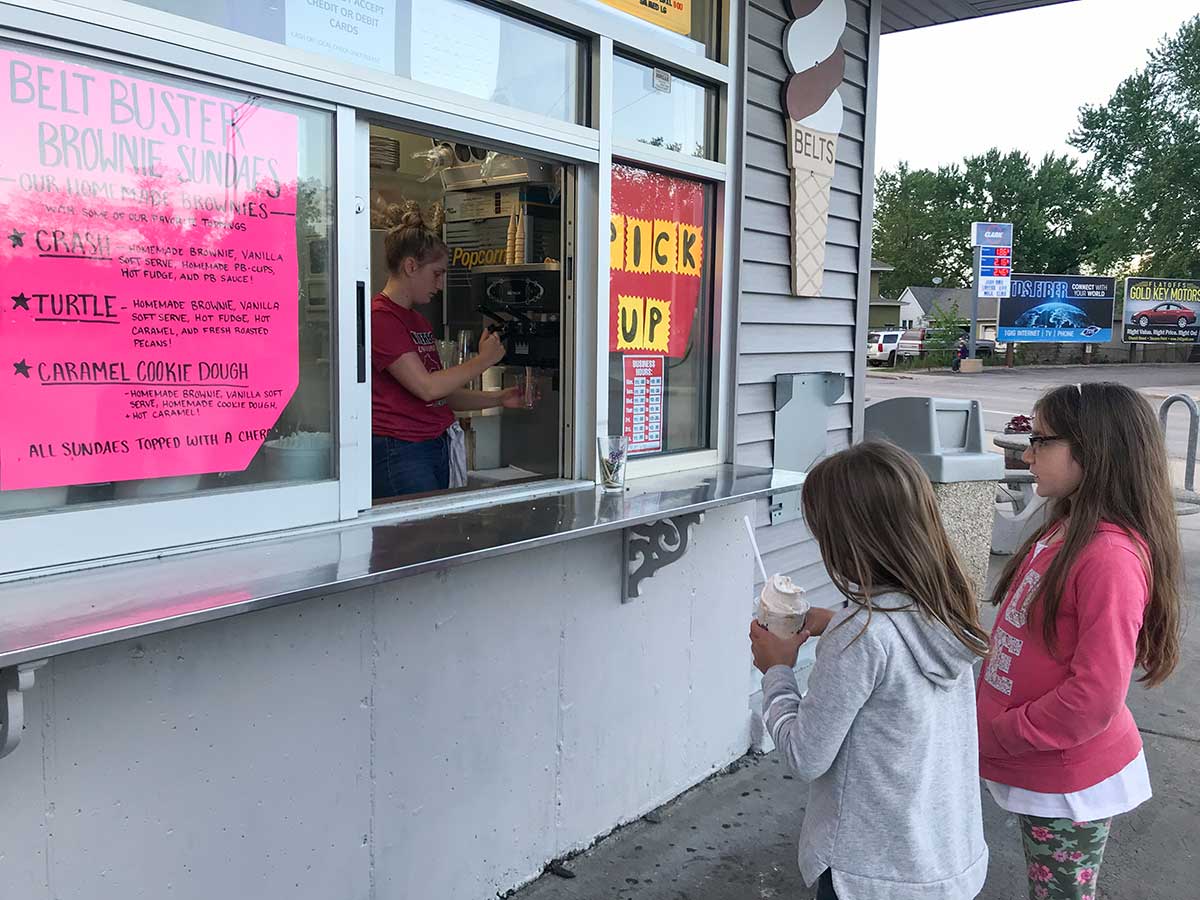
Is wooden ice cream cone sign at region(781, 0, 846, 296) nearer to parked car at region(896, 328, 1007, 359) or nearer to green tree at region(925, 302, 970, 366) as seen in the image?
green tree at region(925, 302, 970, 366)

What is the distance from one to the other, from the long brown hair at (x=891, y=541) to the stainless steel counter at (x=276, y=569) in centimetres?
78

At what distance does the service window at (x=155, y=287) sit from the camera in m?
1.84

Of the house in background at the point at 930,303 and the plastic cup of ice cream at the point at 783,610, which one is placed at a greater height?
the house in background at the point at 930,303

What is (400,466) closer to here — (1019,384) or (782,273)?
(782,273)

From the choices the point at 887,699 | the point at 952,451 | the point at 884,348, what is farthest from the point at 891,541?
the point at 884,348

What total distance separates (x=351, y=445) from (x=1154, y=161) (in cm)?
4232

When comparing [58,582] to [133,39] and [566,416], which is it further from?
[566,416]

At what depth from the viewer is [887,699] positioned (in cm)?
167

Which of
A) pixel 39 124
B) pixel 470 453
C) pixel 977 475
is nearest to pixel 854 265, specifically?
pixel 977 475

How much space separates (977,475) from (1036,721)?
9.74 feet

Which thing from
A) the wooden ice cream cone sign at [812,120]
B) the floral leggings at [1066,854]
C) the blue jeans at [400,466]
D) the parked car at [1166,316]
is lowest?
the floral leggings at [1066,854]

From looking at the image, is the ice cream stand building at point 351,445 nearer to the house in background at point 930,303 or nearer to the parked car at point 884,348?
the parked car at point 884,348

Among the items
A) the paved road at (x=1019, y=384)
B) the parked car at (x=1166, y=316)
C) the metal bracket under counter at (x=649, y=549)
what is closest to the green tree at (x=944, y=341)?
the paved road at (x=1019, y=384)

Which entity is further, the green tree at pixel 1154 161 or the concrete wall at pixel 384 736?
the green tree at pixel 1154 161
